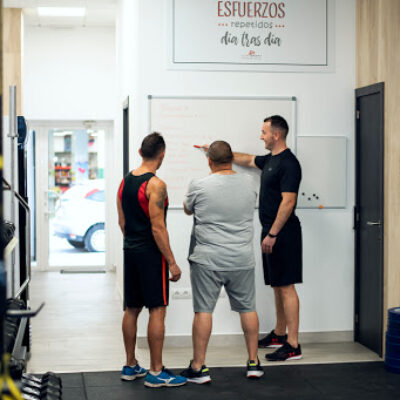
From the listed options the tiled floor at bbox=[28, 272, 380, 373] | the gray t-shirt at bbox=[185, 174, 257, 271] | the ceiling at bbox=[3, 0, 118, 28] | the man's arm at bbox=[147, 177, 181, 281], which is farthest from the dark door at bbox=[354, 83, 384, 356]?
the ceiling at bbox=[3, 0, 118, 28]

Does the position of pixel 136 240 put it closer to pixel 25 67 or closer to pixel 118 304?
pixel 118 304

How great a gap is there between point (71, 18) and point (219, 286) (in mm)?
5294

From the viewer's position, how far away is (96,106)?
8859 mm

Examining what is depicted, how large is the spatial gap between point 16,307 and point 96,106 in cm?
572

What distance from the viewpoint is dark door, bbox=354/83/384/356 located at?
4723 millimetres

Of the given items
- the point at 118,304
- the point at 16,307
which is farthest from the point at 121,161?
the point at 16,307

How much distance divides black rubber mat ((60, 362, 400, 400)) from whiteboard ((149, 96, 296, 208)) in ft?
4.42

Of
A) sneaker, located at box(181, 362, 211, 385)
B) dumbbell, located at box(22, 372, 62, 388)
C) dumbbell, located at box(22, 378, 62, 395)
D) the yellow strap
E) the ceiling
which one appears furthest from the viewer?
the ceiling

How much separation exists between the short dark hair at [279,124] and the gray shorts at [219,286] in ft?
3.48

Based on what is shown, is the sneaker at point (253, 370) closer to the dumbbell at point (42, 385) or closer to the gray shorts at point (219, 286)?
the gray shorts at point (219, 286)

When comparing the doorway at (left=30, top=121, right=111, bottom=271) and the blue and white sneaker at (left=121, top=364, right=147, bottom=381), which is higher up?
the doorway at (left=30, top=121, right=111, bottom=271)

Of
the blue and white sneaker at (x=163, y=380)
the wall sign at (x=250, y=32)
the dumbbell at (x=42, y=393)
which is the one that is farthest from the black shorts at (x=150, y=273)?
the wall sign at (x=250, y=32)

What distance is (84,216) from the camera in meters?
9.27

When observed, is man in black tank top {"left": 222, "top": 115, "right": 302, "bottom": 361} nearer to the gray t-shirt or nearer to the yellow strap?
the gray t-shirt
